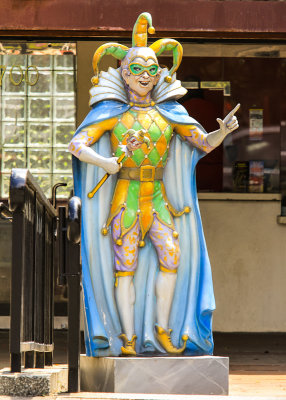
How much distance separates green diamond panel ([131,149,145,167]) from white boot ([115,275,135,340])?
2.44 ft

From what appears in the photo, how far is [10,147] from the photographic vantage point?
10508 millimetres

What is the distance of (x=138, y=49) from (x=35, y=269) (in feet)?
5.76

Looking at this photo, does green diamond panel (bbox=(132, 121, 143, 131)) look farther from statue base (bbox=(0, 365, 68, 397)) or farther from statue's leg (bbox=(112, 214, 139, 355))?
statue base (bbox=(0, 365, 68, 397))

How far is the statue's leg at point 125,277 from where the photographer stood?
642cm

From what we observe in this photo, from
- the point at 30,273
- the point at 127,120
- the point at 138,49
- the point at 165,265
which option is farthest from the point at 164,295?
the point at 138,49

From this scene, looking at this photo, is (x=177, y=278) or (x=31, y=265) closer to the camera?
(x=31, y=265)

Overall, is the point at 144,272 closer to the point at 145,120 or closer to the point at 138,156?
the point at 138,156

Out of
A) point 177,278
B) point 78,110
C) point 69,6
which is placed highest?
point 69,6

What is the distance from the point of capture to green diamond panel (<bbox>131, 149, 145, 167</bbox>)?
21.1ft

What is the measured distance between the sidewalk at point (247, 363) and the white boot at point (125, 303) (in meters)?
0.80

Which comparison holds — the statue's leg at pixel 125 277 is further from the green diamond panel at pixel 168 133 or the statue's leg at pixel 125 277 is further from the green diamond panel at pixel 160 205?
the green diamond panel at pixel 168 133

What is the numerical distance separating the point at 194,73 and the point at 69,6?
2.97m

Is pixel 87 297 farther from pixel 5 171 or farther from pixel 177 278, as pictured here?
pixel 5 171

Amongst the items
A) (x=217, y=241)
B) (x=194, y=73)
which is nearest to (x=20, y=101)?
(x=194, y=73)
